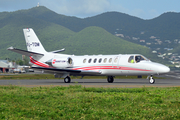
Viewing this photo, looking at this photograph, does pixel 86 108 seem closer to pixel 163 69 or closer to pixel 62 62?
pixel 163 69

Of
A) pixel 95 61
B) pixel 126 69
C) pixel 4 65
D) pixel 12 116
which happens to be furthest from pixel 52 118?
pixel 4 65

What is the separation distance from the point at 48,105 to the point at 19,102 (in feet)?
4.40

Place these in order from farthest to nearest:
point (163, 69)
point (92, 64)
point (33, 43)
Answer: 1. point (33, 43)
2. point (92, 64)
3. point (163, 69)

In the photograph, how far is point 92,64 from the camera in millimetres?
32031

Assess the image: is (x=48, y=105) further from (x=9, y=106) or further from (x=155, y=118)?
(x=155, y=118)

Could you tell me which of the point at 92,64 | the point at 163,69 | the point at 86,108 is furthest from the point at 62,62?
the point at 86,108

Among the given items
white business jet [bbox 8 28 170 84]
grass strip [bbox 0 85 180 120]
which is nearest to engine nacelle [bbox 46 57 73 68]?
white business jet [bbox 8 28 170 84]

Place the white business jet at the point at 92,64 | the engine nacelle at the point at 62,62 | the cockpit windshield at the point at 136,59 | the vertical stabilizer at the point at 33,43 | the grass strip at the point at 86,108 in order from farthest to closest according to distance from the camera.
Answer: the vertical stabilizer at the point at 33,43
the engine nacelle at the point at 62,62
the cockpit windshield at the point at 136,59
the white business jet at the point at 92,64
the grass strip at the point at 86,108

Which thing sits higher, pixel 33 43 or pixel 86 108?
pixel 33 43

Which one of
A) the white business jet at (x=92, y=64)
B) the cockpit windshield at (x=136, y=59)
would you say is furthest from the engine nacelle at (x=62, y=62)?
the cockpit windshield at (x=136, y=59)

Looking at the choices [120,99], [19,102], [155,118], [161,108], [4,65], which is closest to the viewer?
[155,118]

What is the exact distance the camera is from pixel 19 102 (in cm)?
1154

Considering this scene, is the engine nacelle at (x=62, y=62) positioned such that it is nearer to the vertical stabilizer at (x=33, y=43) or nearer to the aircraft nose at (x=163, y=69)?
the vertical stabilizer at (x=33, y=43)

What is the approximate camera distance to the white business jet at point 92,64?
92.6ft
